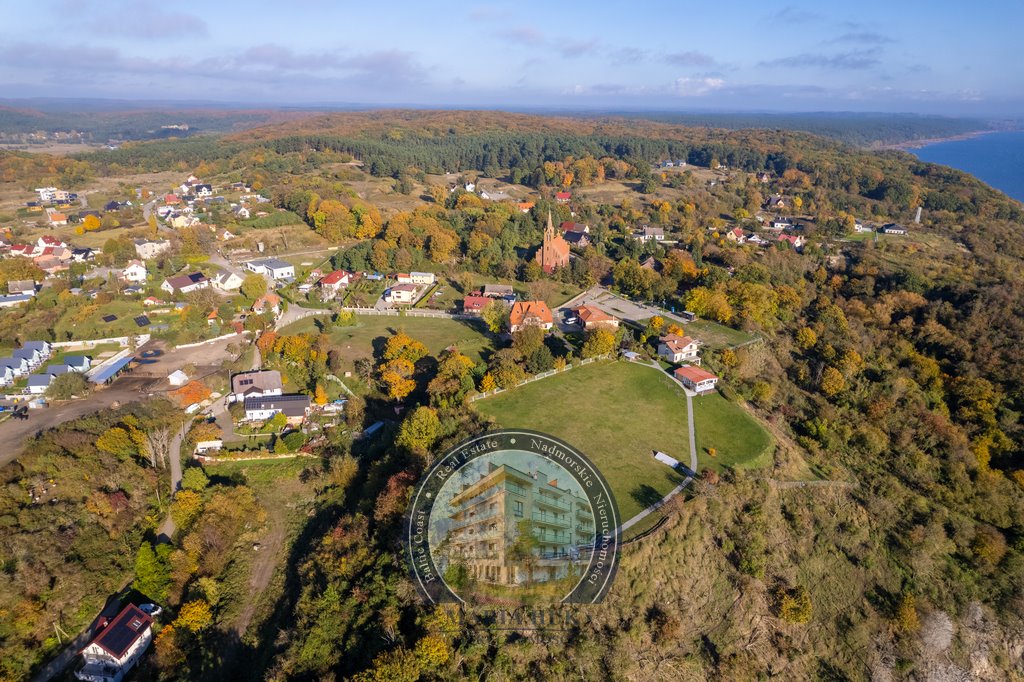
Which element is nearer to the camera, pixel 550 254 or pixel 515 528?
pixel 515 528

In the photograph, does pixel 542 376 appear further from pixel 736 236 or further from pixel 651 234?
pixel 736 236

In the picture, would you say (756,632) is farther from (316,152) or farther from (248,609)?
(316,152)

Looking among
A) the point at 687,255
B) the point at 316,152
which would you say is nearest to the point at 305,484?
the point at 687,255

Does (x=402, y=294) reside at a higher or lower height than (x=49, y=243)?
lower

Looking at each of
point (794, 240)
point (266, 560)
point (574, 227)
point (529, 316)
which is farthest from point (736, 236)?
point (266, 560)

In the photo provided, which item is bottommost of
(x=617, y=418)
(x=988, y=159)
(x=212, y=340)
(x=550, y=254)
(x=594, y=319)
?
(x=212, y=340)

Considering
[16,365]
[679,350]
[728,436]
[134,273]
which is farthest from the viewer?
[134,273]

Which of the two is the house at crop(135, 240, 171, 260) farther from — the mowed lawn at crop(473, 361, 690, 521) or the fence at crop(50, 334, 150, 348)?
the mowed lawn at crop(473, 361, 690, 521)
